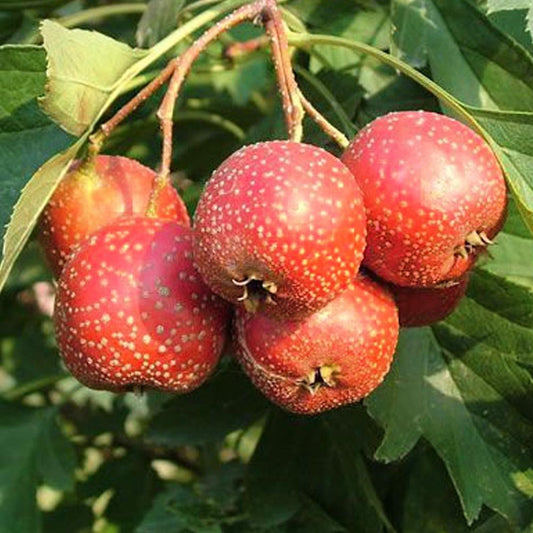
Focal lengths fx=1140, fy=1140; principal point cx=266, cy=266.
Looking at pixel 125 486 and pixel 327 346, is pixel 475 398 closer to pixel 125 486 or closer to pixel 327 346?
pixel 327 346

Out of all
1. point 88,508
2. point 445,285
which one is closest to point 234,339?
point 445,285

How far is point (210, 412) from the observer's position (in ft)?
6.01

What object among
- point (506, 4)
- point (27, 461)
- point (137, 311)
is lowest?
point (27, 461)

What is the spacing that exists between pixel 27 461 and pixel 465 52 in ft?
3.49

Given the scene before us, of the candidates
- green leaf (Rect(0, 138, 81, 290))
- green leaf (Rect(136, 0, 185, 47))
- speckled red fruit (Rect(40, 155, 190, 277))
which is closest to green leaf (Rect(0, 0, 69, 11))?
green leaf (Rect(136, 0, 185, 47))

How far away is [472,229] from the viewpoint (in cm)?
119

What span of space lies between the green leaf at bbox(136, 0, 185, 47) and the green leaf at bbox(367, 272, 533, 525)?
1.78 feet

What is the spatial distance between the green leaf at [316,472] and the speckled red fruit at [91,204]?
46 centimetres

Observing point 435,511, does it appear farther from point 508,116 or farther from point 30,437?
point 30,437

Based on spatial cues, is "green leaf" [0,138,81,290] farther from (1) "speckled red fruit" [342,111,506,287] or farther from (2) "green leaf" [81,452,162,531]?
(2) "green leaf" [81,452,162,531]

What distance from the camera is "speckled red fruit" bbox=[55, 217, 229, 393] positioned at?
1.21 m

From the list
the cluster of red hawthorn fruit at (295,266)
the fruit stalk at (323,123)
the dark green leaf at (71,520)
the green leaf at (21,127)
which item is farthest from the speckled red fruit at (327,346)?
the dark green leaf at (71,520)

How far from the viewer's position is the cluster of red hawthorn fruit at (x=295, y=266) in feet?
3.67

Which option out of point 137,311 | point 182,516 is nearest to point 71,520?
point 182,516
